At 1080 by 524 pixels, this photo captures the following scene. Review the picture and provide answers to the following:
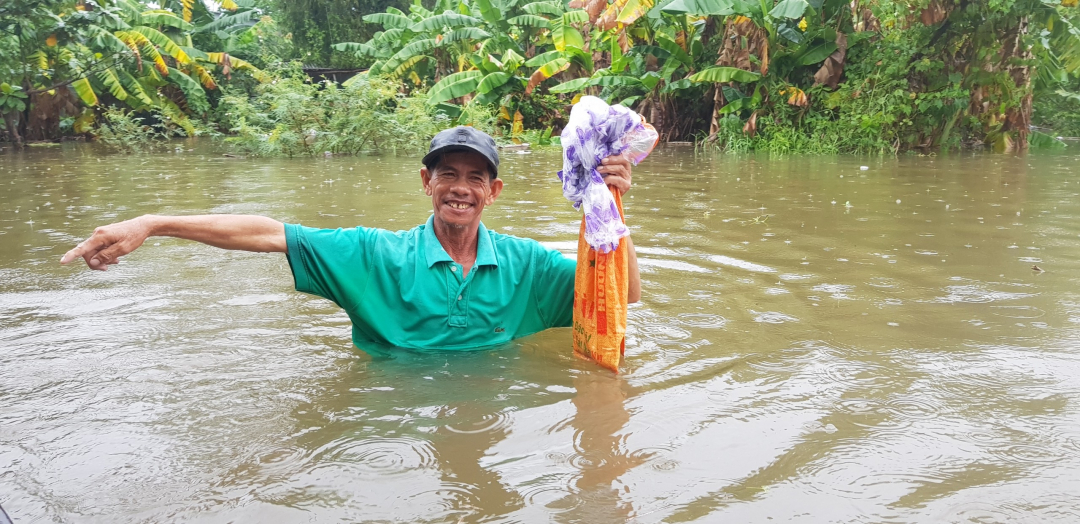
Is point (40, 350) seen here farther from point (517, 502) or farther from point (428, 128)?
point (428, 128)

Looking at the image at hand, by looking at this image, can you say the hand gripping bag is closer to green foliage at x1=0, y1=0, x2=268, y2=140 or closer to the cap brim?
the cap brim

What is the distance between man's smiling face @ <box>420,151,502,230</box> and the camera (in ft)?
10.3

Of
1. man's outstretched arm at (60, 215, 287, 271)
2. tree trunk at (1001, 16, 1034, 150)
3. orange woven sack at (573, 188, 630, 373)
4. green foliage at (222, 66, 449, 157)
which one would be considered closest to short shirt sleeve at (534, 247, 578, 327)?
orange woven sack at (573, 188, 630, 373)

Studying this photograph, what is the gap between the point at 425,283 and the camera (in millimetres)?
3219

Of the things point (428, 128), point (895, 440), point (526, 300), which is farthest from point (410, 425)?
point (428, 128)

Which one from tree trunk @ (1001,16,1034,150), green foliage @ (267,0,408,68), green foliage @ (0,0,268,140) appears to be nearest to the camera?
green foliage @ (0,0,268,140)

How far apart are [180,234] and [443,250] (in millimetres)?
921

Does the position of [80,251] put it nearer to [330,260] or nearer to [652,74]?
[330,260]

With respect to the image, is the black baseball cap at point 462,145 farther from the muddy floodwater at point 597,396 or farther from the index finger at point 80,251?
the index finger at point 80,251

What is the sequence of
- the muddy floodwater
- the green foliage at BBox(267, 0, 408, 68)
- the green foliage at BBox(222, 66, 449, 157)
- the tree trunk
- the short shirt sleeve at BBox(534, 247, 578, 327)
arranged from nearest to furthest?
the muddy floodwater → the short shirt sleeve at BBox(534, 247, 578, 327) → the green foliage at BBox(222, 66, 449, 157) → the tree trunk → the green foliage at BBox(267, 0, 408, 68)

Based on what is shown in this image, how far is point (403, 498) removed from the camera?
2.19 meters

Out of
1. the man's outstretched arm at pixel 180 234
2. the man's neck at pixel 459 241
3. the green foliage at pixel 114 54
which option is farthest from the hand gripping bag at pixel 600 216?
the green foliage at pixel 114 54

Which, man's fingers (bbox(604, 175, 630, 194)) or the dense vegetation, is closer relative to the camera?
man's fingers (bbox(604, 175, 630, 194))

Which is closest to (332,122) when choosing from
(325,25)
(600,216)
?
(600,216)
